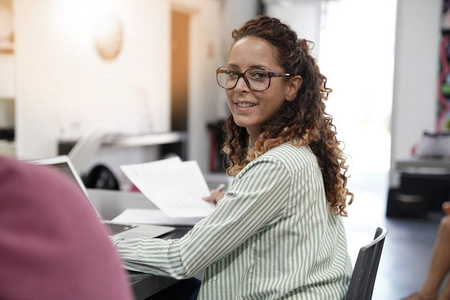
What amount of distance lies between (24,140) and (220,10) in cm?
369

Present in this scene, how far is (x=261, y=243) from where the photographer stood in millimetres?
1155

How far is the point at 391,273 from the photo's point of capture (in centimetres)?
346

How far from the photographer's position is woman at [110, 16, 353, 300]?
3.63 feet

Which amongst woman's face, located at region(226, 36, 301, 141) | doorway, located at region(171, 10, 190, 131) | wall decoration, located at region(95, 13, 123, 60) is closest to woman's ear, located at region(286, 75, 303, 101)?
woman's face, located at region(226, 36, 301, 141)

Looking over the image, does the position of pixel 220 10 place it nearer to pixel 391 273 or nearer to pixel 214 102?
pixel 214 102

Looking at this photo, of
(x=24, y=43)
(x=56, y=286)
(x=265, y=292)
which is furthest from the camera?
(x=24, y=43)

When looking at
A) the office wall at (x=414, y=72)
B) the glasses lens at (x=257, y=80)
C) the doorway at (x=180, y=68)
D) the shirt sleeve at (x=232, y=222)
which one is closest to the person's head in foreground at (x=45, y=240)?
the shirt sleeve at (x=232, y=222)

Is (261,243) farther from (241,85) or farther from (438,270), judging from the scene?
(438,270)

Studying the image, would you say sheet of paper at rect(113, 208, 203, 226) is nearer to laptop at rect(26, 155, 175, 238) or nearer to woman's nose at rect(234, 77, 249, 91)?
Answer: laptop at rect(26, 155, 175, 238)

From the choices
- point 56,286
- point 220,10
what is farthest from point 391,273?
point 220,10

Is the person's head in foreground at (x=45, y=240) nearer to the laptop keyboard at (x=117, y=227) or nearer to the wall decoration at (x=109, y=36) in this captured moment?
the laptop keyboard at (x=117, y=227)

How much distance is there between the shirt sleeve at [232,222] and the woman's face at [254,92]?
24cm

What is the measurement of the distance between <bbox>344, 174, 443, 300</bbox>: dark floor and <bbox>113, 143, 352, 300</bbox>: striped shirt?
2014 millimetres

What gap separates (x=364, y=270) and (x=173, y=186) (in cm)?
65
